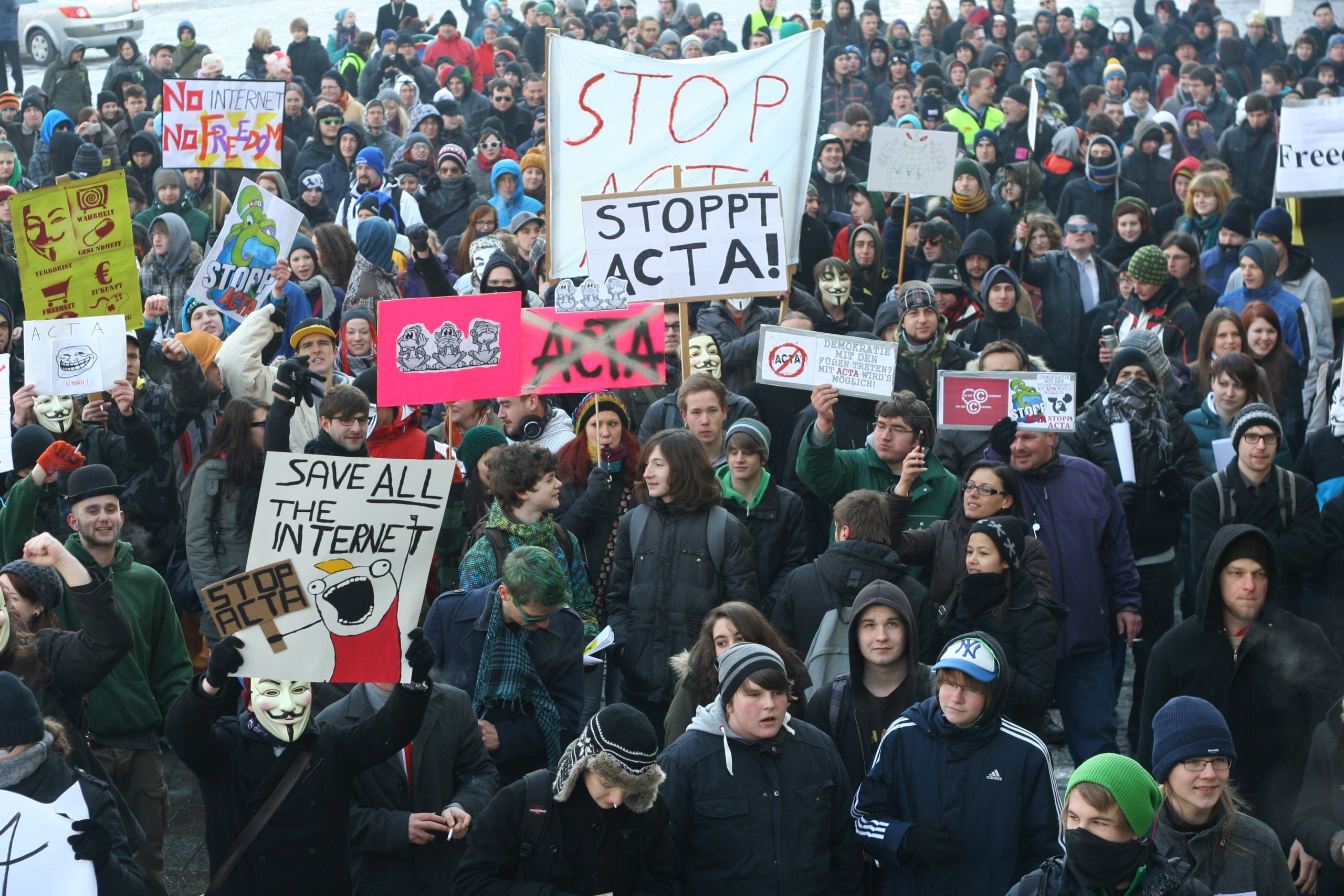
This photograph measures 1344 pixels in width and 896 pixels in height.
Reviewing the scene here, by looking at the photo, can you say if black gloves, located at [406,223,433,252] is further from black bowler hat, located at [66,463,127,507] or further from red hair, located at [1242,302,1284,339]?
red hair, located at [1242,302,1284,339]

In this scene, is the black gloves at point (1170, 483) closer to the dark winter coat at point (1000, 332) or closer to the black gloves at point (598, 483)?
the dark winter coat at point (1000, 332)

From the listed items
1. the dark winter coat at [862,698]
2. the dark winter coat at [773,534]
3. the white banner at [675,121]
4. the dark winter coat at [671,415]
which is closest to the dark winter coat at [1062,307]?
the white banner at [675,121]

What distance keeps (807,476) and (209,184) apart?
27.9 ft

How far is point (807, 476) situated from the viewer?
7285 mm

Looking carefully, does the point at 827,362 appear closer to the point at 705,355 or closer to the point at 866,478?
the point at 866,478

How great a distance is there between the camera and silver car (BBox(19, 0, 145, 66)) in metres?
26.3

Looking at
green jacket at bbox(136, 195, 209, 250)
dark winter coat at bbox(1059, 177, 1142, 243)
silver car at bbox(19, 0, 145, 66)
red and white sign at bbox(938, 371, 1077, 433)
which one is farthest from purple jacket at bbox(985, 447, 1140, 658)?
silver car at bbox(19, 0, 145, 66)

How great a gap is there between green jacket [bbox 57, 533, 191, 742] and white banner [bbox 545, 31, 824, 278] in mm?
3845

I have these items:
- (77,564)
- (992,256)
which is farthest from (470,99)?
(77,564)

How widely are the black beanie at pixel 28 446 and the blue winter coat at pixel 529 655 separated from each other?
2734 millimetres

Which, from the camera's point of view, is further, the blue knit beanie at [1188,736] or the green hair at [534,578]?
the green hair at [534,578]

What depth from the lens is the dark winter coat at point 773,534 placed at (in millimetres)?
6973

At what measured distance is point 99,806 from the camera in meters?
4.49

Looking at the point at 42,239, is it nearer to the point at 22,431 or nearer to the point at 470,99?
the point at 22,431
